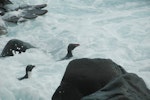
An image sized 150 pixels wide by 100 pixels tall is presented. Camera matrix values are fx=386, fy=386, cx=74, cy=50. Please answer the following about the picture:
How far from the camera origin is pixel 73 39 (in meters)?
11.5

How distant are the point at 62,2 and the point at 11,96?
10176 millimetres

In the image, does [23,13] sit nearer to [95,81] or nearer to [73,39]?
[73,39]

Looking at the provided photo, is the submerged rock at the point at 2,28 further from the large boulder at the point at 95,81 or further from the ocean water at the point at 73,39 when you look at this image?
the large boulder at the point at 95,81

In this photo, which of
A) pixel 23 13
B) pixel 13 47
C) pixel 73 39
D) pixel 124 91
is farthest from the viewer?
pixel 23 13

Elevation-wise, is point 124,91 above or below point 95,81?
above

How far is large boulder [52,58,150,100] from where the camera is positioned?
5078 millimetres

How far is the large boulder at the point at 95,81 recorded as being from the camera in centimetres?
508

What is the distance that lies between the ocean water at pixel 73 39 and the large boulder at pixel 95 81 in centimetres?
122

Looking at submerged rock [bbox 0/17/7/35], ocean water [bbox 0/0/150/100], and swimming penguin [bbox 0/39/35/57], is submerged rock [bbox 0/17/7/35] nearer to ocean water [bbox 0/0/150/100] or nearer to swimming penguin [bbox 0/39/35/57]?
ocean water [bbox 0/0/150/100]

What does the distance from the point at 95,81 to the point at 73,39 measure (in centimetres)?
576

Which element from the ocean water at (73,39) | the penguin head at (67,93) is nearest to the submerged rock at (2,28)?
the ocean water at (73,39)

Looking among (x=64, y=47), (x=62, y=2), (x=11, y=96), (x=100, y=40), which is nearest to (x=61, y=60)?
(x=64, y=47)

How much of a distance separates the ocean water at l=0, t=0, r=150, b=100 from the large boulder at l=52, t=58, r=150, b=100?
1.22 meters

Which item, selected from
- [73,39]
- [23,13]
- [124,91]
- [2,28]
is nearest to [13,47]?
[73,39]
